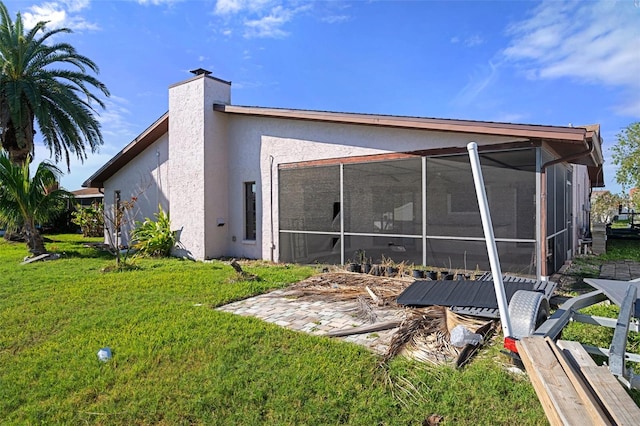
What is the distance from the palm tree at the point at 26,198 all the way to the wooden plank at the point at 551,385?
42.1 ft

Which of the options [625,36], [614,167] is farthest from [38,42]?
[614,167]

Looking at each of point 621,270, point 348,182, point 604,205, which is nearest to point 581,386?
point 348,182

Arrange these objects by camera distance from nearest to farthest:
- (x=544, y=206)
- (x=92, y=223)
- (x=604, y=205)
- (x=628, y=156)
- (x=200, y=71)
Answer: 1. (x=544, y=206)
2. (x=200, y=71)
3. (x=92, y=223)
4. (x=628, y=156)
5. (x=604, y=205)

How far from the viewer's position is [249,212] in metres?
11.0

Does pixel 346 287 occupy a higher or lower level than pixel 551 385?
lower

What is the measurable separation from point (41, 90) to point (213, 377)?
15.4m

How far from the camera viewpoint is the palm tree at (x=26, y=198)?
10.8m

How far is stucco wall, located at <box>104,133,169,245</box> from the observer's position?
12.8 m

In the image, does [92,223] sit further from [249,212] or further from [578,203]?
[578,203]

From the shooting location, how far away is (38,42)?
14484 millimetres

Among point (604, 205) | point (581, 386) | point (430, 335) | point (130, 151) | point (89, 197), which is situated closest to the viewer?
point (581, 386)

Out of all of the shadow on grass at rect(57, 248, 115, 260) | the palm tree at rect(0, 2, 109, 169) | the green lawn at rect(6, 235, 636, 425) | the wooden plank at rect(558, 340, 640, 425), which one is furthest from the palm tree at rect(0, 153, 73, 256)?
the wooden plank at rect(558, 340, 640, 425)

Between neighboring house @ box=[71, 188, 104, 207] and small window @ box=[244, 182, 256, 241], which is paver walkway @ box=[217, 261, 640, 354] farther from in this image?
neighboring house @ box=[71, 188, 104, 207]

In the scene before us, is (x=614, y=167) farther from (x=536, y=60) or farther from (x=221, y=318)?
(x=221, y=318)
